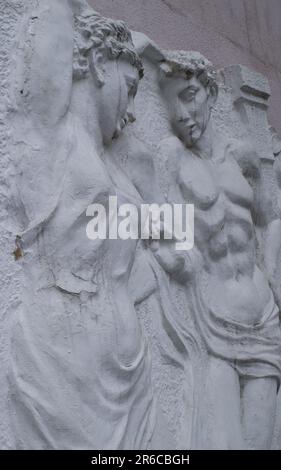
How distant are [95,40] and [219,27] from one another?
1419mm

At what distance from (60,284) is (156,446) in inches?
20.1

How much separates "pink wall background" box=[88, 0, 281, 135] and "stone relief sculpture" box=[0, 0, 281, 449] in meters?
0.35

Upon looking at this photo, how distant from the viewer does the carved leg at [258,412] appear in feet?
7.54

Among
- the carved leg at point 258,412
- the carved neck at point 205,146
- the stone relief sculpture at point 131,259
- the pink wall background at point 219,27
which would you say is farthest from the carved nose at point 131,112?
the carved leg at point 258,412

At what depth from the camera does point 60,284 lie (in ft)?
5.85

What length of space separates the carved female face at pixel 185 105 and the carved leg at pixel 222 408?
29.6 inches

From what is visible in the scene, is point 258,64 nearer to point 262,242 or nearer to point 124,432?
point 262,242

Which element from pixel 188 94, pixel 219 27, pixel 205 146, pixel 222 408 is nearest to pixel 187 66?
pixel 188 94

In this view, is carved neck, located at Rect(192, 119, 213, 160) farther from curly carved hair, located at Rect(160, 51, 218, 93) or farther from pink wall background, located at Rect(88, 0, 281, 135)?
pink wall background, located at Rect(88, 0, 281, 135)

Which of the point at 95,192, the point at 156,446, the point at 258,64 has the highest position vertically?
the point at 258,64

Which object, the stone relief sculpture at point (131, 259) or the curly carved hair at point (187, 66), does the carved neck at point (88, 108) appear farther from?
the curly carved hair at point (187, 66)

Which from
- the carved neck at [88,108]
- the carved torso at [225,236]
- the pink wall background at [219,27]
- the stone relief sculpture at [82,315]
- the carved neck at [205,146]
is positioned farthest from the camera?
the pink wall background at [219,27]

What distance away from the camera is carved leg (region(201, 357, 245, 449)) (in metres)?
2.15

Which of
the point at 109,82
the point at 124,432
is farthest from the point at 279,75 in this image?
the point at 124,432
